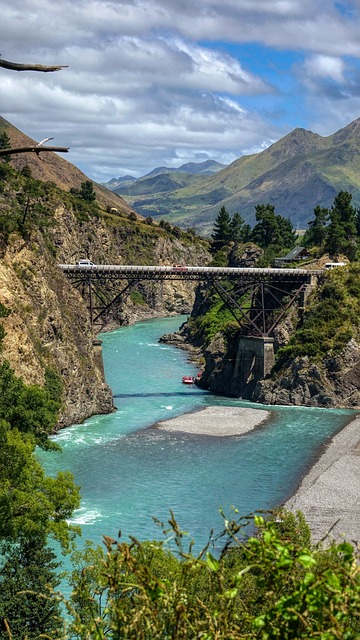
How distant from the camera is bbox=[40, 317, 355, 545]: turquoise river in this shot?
205ft

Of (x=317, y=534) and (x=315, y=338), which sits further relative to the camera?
(x=315, y=338)

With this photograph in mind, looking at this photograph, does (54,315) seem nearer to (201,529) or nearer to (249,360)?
(249,360)

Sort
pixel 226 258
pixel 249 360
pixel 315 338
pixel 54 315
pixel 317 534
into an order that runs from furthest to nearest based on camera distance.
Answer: pixel 226 258, pixel 249 360, pixel 315 338, pixel 54 315, pixel 317 534

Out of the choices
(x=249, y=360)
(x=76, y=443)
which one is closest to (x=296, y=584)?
(x=76, y=443)

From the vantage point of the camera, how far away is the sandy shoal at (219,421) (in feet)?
307

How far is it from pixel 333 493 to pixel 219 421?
3051cm

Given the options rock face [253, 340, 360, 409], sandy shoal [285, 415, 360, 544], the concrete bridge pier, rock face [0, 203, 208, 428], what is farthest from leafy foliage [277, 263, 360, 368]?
rock face [0, 203, 208, 428]

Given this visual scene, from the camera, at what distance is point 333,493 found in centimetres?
6931

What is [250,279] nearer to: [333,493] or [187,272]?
[187,272]

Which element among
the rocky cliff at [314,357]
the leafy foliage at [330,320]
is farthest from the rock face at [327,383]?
the leafy foliage at [330,320]

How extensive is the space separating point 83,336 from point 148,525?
49162 millimetres

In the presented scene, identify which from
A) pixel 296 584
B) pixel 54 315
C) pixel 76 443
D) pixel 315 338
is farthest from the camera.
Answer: pixel 315 338

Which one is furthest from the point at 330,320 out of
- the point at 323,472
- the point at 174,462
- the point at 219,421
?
the point at 174,462

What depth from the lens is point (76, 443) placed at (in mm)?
85375
